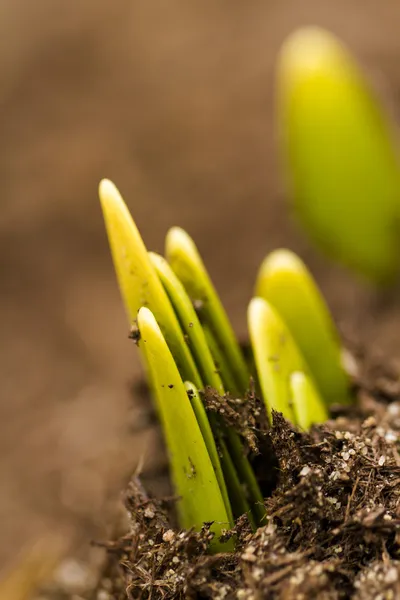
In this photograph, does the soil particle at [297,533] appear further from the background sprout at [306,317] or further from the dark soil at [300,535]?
the background sprout at [306,317]

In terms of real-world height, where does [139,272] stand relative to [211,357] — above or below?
above

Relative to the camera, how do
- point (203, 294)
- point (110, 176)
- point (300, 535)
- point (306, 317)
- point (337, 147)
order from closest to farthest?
point (300, 535), point (203, 294), point (306, 317), point (337, 147), point (110, 176)

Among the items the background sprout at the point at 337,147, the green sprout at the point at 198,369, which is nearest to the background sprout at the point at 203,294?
the green sprout at the point at 198,369

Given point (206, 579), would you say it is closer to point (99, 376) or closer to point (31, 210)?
point (99, 376)

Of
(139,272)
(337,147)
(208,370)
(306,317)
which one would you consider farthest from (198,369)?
(337,147)

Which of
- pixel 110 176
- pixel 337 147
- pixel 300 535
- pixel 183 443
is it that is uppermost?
pixel 110 176

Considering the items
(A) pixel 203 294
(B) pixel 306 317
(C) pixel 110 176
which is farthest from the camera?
(C) pixel 110 176

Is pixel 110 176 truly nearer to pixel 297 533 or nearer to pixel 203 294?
pixel 203 294

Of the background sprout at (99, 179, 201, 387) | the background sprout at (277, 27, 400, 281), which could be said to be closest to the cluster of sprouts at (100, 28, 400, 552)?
the background sprout at (99, 179, 201, 387)
